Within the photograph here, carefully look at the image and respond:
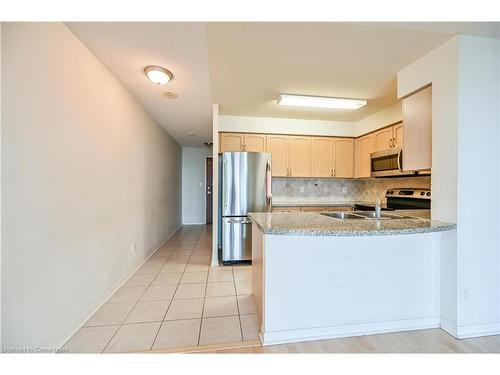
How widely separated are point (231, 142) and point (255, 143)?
15.7 inches

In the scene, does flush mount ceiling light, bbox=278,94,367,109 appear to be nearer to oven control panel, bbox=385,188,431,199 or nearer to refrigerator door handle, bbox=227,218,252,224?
oven control panel, bbox=385,188,431,199

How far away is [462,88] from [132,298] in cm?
336

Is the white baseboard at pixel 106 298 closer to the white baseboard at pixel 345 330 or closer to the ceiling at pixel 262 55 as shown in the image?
the white baseboard at pixel 345 330

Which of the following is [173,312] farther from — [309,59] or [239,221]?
[309,59]

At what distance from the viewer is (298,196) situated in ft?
14.0

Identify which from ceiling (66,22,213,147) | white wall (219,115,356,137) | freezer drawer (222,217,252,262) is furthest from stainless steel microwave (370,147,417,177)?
ceiling (66,22,213,147)

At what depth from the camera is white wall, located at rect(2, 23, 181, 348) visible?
3.97ft

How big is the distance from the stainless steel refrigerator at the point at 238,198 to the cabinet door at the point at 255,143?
0.48m

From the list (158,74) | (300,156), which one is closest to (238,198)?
(300,156)

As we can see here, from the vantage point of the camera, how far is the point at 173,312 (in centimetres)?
Answer: 205

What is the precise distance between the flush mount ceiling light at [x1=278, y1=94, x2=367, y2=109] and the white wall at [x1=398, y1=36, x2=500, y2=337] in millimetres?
1282

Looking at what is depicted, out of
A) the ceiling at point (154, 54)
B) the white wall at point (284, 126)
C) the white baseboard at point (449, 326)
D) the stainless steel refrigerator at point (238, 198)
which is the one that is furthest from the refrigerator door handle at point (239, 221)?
the white baseboard at point (449, 326)

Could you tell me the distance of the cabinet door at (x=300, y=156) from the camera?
3.96m
